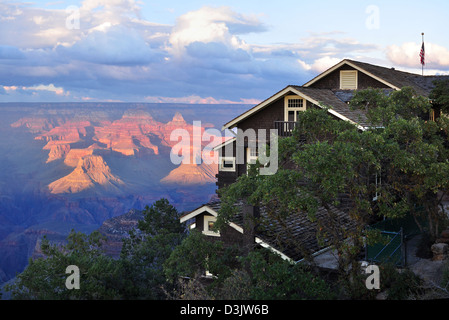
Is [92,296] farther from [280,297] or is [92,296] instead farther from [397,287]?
[397,287]

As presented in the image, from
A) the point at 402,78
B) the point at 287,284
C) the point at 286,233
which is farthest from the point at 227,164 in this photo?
the point at 287,284

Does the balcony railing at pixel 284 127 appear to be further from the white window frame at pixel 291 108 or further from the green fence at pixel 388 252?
the green fence at pixel 388 252

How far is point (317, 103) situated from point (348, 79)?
8932mm

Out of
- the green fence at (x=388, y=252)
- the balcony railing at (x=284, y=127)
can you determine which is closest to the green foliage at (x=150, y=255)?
the green fence at (x=388, y=252)

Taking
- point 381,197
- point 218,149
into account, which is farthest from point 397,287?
point 218,149

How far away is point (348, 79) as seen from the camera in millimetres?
35500

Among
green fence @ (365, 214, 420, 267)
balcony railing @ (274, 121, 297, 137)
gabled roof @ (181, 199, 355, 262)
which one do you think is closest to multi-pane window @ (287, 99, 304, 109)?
balcony railing @ (274, 121, 297, 137)

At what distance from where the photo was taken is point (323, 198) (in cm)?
1694

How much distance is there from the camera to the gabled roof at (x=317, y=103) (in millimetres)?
26753

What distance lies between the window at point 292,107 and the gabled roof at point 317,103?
1.81ft

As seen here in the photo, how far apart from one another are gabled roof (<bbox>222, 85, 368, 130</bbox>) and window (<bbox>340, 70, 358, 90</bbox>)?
436 centimetres

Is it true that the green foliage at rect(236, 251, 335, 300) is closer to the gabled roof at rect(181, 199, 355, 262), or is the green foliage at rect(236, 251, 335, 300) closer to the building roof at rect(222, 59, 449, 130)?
the gabled roof at rect(181, 199, 355, 262)

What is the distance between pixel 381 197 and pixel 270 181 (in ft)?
12.8

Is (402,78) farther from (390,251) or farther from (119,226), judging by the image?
(119,226)
